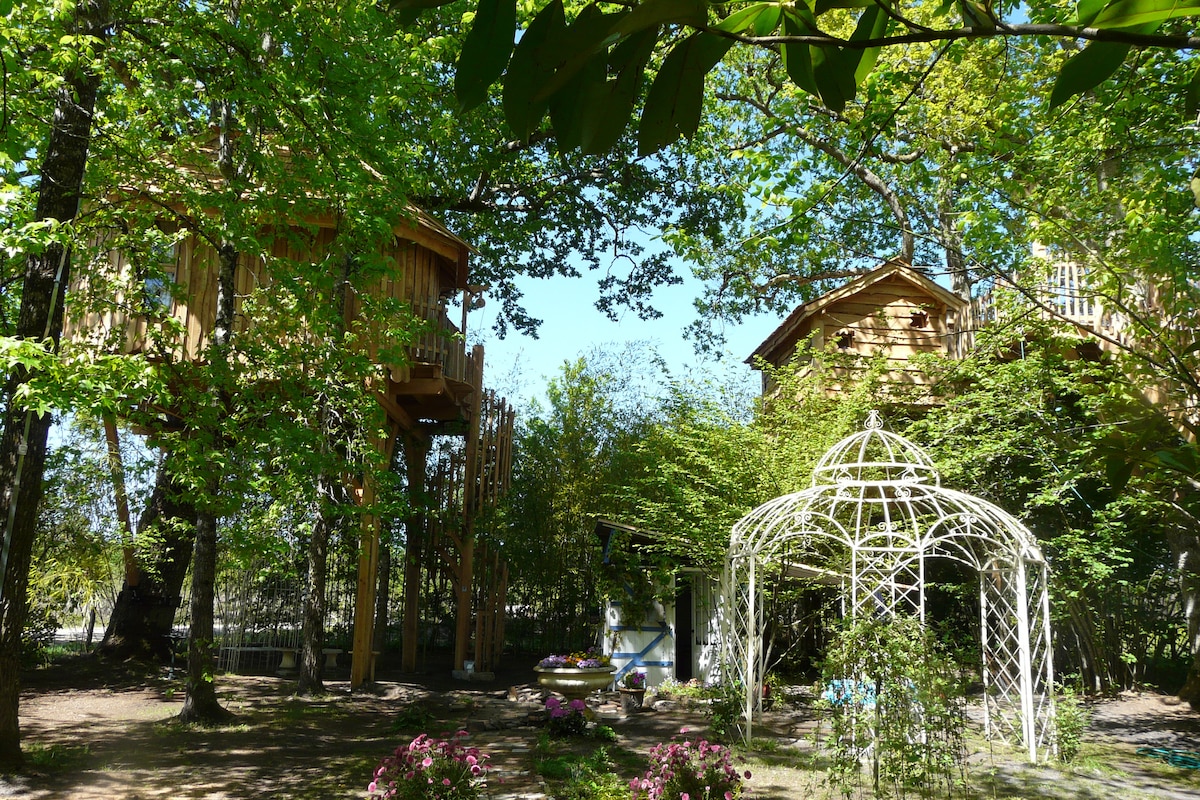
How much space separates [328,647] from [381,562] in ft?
7.05

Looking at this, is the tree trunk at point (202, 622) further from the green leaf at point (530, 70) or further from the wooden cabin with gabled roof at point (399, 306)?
the green leaf at point (530, 70)

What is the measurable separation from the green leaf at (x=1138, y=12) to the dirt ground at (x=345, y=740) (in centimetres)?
672

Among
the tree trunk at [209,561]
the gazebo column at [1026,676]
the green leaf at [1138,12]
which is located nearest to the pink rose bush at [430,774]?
the tree trunk at [209,561]

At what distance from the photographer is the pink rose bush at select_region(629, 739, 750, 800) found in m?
5.81

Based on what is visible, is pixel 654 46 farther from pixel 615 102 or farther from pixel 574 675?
pixel 574 675

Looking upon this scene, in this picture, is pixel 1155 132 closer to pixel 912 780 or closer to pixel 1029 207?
pixel 1029 207

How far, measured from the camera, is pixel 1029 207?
25.0 feet

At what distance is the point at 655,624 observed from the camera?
44.5ft

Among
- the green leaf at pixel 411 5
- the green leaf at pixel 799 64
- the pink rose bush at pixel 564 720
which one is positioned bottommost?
the pink rose bush at pixel 564 720

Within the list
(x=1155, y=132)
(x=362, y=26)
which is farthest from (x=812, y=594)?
(x=362, y=26)

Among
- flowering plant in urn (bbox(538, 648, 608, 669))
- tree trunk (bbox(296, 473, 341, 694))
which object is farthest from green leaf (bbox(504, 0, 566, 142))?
flowering plant in urn (bbox(538, 648, 608, 669))

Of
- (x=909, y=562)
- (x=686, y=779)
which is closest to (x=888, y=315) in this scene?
(x=909, y=562)

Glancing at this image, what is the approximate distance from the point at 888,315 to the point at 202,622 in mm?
11078

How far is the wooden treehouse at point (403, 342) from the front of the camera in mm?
8484
